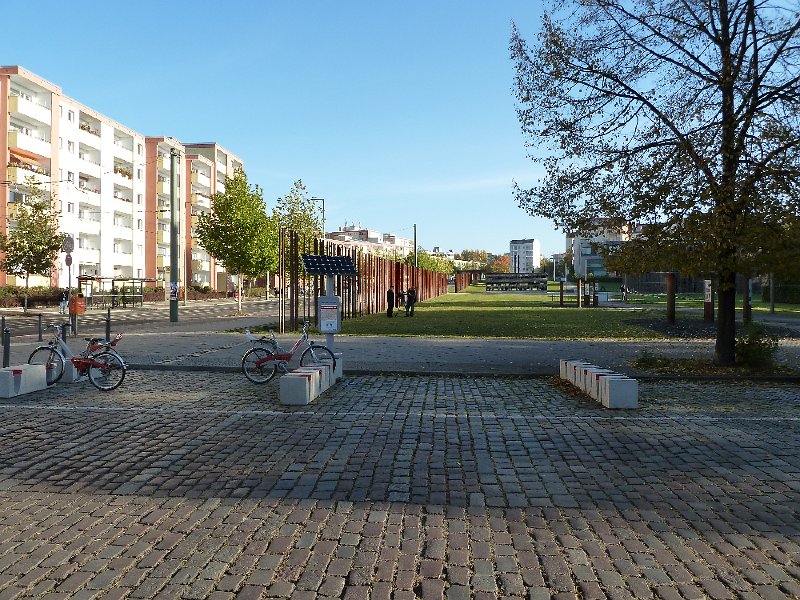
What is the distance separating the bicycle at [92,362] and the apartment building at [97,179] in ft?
99.0

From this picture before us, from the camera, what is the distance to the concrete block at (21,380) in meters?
9.94

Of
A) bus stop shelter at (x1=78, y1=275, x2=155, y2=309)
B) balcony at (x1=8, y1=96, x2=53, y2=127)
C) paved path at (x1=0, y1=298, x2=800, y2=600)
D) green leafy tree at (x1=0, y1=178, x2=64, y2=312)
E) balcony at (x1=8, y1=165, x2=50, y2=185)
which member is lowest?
paved path at (x1=0, y1=298, x2=800, y2=600)

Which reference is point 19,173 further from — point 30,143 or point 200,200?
point 200,200

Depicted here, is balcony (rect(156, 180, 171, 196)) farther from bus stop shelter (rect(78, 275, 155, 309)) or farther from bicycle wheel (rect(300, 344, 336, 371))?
bicycle wheel (rect(300, 344, 336, 371))

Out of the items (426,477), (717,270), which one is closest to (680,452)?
(426,477)

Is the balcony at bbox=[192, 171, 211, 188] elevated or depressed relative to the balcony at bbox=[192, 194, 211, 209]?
elevated

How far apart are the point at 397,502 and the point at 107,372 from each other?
7.20 meters

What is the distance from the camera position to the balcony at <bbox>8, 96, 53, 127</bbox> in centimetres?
4922

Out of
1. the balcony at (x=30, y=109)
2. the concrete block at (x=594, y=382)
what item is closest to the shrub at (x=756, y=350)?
the concrete block at (x=594, y=382)

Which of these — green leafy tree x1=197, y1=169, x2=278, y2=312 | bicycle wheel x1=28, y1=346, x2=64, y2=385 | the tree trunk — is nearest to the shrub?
the tree trunk

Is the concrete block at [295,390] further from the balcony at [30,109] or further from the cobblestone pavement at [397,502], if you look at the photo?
the balcony at [30,109]

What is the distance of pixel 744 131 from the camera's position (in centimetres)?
1216

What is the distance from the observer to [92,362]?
1077 cm

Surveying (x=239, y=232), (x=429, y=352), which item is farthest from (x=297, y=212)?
(x=429, y=352)
